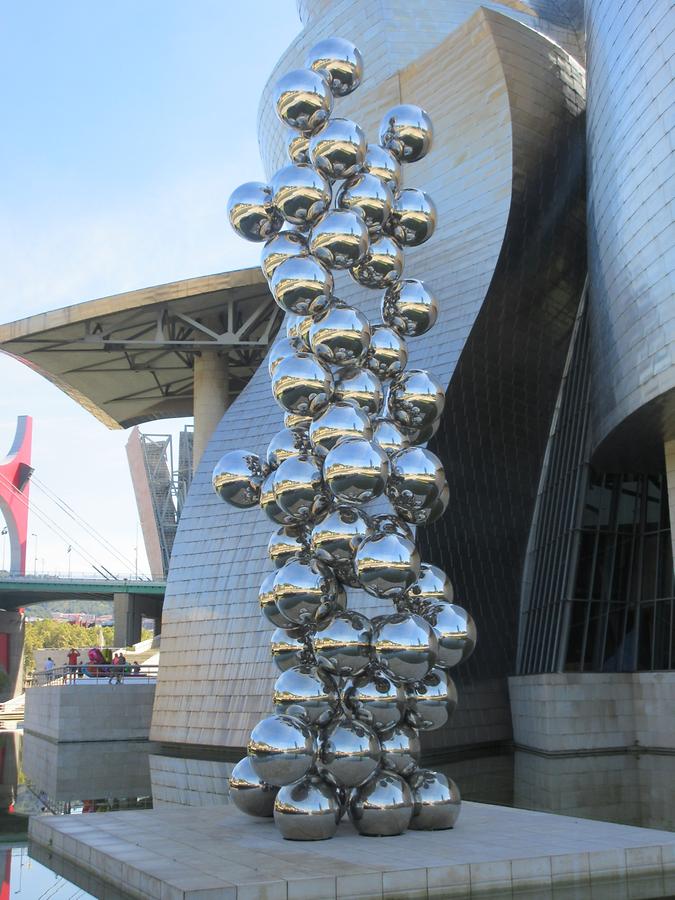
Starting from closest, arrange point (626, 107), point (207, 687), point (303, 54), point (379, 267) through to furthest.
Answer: point (379, 267) < point (626, 107) < point (207, 687) < point (303, 54)

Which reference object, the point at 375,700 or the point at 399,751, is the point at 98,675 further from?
the point at 375,700

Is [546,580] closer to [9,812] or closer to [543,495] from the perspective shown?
[543,495]

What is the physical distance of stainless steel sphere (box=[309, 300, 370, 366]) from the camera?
8.16 m

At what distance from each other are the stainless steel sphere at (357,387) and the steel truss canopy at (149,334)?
18.2 meters

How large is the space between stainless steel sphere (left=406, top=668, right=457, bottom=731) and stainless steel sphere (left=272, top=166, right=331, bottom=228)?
387cm

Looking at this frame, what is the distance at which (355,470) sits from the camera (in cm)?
760

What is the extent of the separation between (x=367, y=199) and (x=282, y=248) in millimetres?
811

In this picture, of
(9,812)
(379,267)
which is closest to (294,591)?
(379,267)

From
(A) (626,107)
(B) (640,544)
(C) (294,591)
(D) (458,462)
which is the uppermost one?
(A) (626,107)

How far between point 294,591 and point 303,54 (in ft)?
64.8

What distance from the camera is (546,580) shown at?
20.3m

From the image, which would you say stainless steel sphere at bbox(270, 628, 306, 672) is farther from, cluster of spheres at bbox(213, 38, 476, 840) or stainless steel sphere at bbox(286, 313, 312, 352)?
stainless steel sphere at bbox(286, 313, 312, 352)

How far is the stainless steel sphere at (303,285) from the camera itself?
27.4 feet

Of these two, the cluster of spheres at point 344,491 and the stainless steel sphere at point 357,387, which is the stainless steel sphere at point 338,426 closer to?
the cluster of spheres at point 344,491
